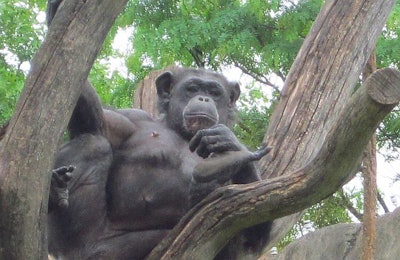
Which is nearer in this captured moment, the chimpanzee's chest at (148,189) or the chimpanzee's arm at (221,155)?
the chimpanzee's arm at (221,155)

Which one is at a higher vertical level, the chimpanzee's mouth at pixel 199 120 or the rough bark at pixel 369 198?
the chimpanzee's mouth at pixel 199 120

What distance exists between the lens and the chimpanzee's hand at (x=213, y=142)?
4.13 m

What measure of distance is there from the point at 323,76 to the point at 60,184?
67.7 inches

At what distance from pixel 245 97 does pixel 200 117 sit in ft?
24.5

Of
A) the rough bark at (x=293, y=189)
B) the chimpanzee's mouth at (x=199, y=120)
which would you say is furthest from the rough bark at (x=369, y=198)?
the chimpanzee's mouth at (x=199, y=120)

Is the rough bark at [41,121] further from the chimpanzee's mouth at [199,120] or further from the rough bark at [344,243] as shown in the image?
the rough bark at [344,243]

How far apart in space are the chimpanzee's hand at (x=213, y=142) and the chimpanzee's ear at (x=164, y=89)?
102cm

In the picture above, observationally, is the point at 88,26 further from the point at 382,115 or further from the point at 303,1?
the point at 303,1

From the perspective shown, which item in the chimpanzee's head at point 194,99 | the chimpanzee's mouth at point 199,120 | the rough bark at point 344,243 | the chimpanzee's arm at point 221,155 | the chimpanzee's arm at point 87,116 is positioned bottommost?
the chimpanzee's arm at point 221,155

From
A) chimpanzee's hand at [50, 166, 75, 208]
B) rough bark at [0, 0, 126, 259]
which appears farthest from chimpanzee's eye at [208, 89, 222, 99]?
rough bark at [0, 0, 126, 259]

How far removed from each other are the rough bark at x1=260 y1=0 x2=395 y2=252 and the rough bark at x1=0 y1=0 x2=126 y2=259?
1522 mm

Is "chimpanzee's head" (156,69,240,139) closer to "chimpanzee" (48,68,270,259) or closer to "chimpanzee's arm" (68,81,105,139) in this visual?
"chimpanzee" (48,68,270,259)

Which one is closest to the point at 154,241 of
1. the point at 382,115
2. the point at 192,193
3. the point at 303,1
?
the point at 192,193

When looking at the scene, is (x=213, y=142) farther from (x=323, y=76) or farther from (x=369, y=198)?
(x=323, y=76)
